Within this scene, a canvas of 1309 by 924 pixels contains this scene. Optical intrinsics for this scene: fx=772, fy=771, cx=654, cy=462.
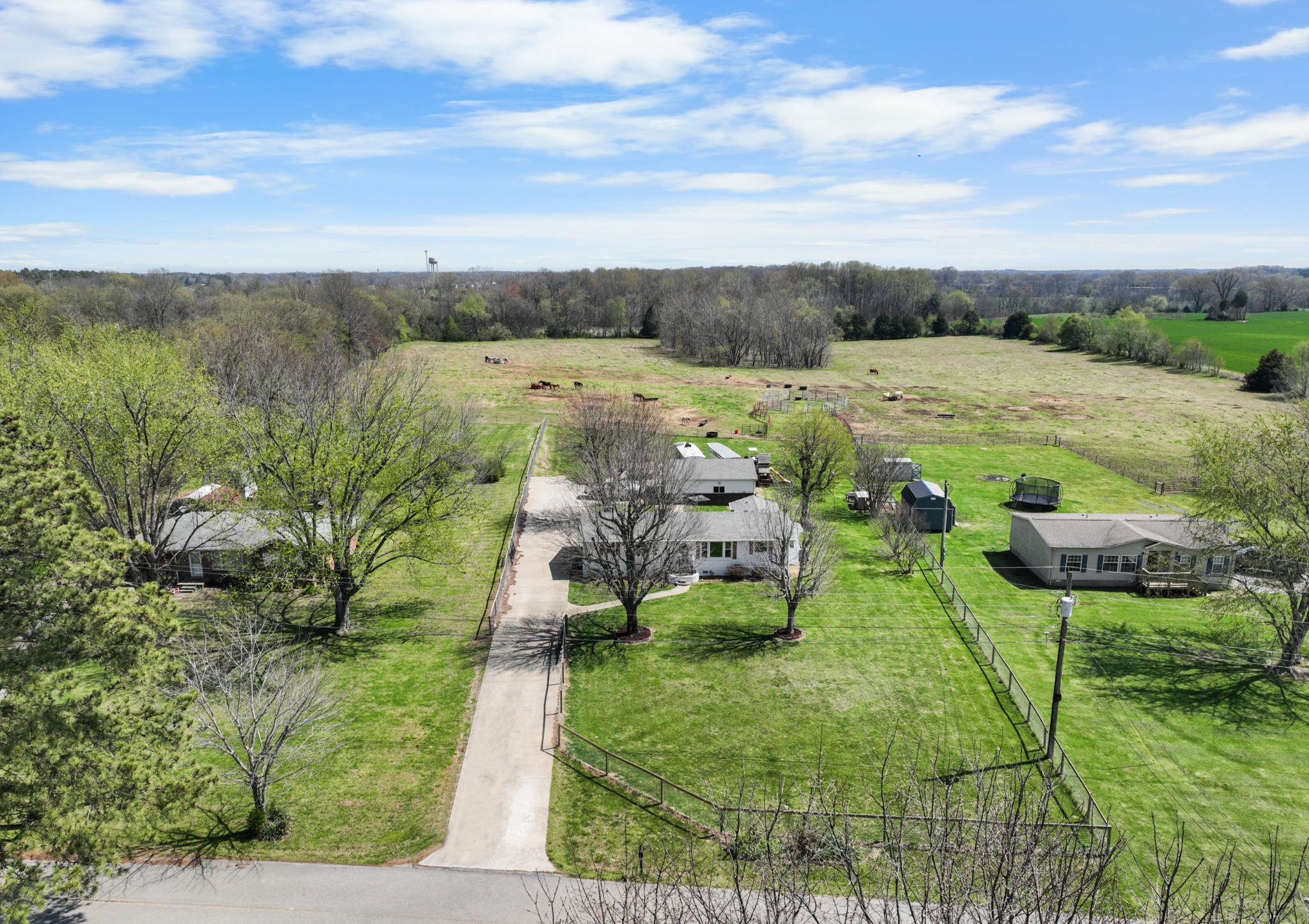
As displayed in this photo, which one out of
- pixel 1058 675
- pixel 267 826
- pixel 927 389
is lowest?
pixel 267 826

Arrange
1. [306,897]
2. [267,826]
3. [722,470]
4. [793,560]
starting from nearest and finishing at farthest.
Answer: [306,897], [267,826], [793,560], [722,470]

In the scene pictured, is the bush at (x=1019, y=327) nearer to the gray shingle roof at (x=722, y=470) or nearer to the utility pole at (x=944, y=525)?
the utility pole at (x=944, y=525)

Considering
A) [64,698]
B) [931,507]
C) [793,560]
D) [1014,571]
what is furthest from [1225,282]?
[64,698]

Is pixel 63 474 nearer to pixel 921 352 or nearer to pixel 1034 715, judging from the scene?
pixel 1034 715

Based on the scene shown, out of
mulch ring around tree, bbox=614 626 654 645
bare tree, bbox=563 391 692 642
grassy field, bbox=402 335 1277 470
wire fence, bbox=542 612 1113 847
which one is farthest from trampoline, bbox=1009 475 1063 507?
mulch ring around tree, bbox=614 626 654 645

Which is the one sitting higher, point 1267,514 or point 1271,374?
point 1271,374

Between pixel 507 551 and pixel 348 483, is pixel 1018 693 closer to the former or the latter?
pixel 507 551

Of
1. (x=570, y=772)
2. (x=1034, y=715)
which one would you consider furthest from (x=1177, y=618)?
(x=570, y=772)
